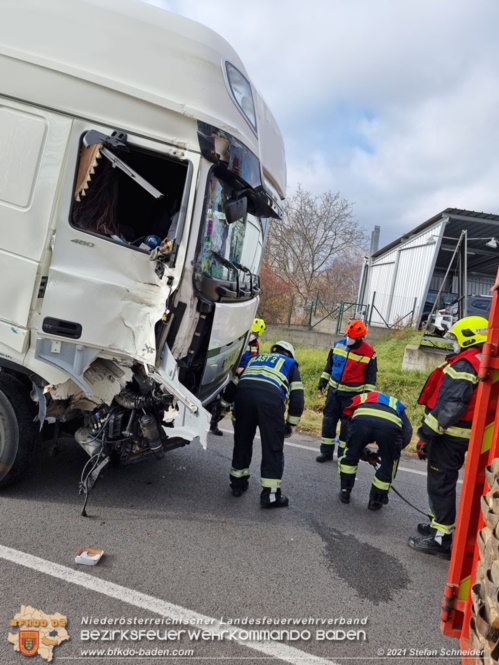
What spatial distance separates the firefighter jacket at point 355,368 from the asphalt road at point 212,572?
151 cm

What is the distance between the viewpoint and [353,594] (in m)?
2.71

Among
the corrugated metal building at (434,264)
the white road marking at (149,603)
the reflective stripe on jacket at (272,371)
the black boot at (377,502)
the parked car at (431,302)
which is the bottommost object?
the white road marking at (149,603)

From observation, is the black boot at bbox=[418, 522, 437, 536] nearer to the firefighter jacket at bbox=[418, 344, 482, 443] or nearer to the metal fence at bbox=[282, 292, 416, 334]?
the firefighter jacket at bbox=[418, 344, 482, 443]

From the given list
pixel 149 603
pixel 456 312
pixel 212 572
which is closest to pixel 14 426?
pixel 149 603

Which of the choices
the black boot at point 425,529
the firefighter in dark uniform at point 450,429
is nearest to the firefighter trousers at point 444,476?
the firefighter in dark uniform at point 450,429

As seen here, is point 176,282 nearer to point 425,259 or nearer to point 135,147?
point 135,147

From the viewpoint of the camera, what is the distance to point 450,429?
3271 mm

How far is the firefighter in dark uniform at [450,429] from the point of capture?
317cm

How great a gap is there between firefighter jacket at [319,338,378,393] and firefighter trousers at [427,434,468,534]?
194 centimetres

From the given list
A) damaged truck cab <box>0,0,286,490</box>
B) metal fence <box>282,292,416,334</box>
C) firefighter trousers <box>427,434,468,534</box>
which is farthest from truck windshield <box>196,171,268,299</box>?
metal fence <box>282,292,416,334</box>

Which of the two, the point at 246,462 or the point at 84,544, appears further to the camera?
the point at 246,462

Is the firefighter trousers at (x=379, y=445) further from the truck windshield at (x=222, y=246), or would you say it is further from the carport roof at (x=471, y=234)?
the carport roof at (x=471, y=234)

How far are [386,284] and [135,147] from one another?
17.1 metres

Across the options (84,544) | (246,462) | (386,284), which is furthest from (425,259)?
(84,544)
